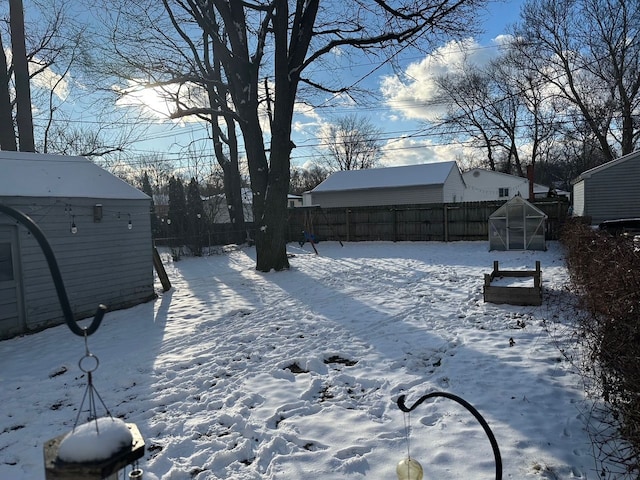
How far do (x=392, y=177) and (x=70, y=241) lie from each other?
66.3 feet

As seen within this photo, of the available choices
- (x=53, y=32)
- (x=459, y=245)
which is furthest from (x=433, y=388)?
(x=53, y=32)

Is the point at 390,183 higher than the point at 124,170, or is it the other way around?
the point at 124,170

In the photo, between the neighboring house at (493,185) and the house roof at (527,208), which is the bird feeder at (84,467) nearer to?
the house roof at (527,208)

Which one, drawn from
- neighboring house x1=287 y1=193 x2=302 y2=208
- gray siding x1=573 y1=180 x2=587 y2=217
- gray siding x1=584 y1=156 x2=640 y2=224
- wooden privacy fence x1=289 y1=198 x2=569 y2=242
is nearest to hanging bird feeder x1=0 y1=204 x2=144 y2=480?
wooden privacy fence x1=289 y1=198 x2=569 y2=242

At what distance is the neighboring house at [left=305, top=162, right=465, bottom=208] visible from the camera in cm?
2355

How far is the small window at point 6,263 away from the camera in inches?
246

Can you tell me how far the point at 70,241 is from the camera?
718cm

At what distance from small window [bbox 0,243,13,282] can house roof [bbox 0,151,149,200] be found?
0.84 m

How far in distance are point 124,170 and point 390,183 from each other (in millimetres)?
22037

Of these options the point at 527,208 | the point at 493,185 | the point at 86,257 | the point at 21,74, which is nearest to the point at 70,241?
the point at 86,257

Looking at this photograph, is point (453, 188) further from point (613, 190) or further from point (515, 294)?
point (515, 294)

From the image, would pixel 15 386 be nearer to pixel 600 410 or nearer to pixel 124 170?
pixel 600 410

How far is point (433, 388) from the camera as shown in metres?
3.79

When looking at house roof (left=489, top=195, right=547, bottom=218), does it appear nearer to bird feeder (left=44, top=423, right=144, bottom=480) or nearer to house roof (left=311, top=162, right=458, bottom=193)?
house roof (left=311, top=162, right=458, bottom=193)
